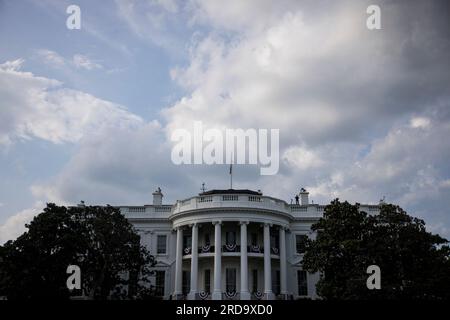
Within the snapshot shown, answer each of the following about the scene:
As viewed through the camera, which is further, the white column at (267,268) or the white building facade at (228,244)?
the white building facade at (228,244)

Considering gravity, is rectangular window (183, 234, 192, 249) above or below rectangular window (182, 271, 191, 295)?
above

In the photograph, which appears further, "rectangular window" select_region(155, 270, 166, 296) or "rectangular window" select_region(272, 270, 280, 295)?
"rectangular window" select_region(155, 270, 166, 296)

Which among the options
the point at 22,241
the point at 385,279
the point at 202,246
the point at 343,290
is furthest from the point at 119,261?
the point at 385,279

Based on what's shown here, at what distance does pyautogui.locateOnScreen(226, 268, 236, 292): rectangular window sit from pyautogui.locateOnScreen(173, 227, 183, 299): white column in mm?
3837

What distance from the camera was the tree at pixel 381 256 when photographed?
25.2 metres

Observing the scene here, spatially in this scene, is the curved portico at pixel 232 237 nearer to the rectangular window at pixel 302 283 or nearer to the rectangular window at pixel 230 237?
the rectangular window at pixel 230 237

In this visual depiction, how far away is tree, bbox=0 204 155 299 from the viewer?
2838cm

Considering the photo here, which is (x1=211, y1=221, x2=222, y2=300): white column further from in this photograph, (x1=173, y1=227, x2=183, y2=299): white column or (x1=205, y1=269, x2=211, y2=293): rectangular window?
(x1=173, y1=227, x2=183, y2=299): white column

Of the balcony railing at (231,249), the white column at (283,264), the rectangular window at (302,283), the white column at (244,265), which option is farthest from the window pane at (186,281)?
the rectangular window at (302,283)

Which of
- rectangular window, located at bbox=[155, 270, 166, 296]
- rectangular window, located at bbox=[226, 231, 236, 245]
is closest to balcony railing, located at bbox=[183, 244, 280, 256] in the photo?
rectangular window, located at bbox=[226, 231, 236, 245]

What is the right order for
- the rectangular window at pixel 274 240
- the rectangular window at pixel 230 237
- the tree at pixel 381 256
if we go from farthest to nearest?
1. the rectangular window at pixel 274 240
2. the rectangular window at pixel 230 237
3. the tree at pixel 381 256

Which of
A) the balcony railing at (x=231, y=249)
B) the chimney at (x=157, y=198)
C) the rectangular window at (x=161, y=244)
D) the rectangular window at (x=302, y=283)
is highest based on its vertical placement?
the chimney at (x=157, y=198)

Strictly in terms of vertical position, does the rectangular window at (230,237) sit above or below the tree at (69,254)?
above
